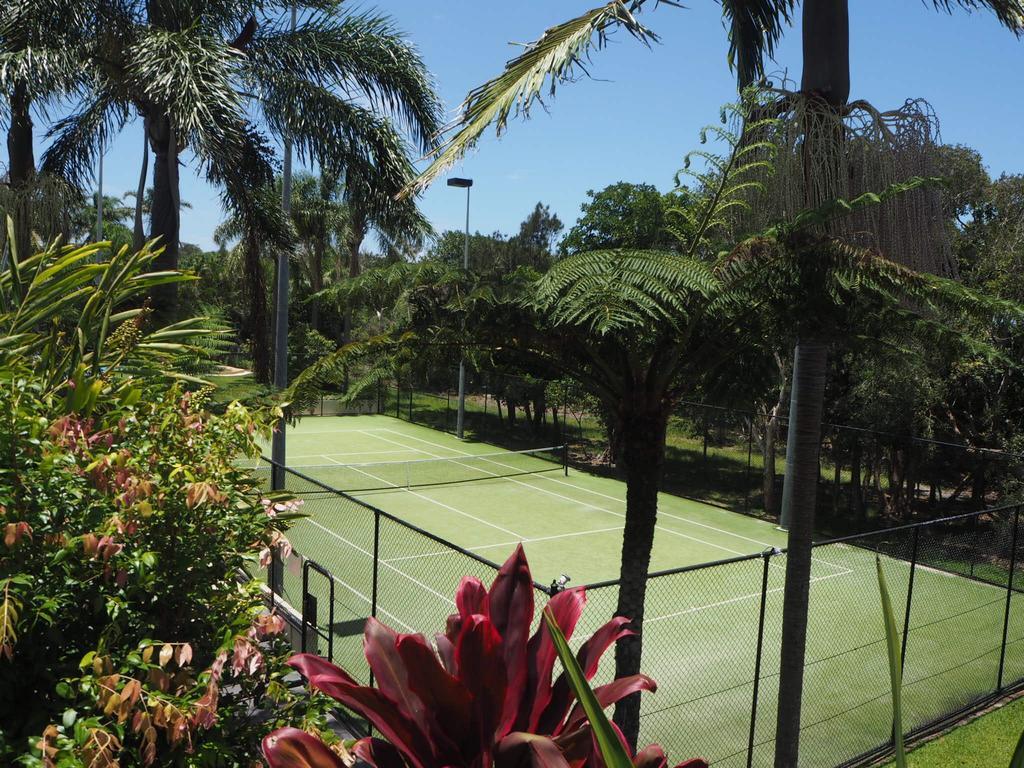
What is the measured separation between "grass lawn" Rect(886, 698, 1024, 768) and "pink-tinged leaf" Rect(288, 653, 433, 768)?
7.35m

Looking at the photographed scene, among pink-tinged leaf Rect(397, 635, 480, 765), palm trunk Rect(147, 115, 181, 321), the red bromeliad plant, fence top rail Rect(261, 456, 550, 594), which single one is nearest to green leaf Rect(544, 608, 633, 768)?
the red bromeliad plant

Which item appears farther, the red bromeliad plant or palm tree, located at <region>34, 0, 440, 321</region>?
palm tree, located at <region>34, 0, 440, 321</region>

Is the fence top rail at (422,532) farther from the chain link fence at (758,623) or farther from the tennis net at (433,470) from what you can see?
the tennis net at (433,470)

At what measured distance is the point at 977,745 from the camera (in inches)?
356

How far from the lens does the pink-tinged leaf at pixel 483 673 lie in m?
2.52

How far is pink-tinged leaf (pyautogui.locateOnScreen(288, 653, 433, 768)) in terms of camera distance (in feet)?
8.02

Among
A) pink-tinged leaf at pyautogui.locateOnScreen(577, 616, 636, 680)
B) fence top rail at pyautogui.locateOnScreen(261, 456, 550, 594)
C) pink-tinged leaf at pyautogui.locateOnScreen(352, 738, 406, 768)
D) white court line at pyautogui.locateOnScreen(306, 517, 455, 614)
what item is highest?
pink-tinged leaf at pyautogui.locateOnScreen(577, 616, 636, 680)

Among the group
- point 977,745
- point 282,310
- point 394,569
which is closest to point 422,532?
point 977,745

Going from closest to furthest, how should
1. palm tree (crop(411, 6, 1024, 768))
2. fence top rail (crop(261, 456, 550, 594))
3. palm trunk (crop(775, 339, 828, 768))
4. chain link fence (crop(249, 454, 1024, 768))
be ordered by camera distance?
palm tree (crop(411, 6, 1024, 768)), palm trunk (crop(775, 339, 828, 768)), fence top rail (crop(261, 456, 550, 594)), chain link fence (crop(249, 454, 1024, 768))

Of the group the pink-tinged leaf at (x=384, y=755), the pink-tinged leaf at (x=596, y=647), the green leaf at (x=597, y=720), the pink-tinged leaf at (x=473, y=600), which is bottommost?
the pink-tinged leaf at (x=384, y=755)

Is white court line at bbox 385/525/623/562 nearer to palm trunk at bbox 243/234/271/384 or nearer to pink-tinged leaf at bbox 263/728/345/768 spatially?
palm trunk at bbox 243/234/271/384

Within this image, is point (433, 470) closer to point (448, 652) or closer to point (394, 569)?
point (394, 569)

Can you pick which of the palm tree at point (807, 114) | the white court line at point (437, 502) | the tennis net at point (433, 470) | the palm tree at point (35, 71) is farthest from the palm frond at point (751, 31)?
the tennis net at point (433, 470)

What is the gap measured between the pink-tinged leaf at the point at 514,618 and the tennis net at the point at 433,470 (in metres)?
18.9
